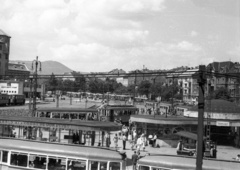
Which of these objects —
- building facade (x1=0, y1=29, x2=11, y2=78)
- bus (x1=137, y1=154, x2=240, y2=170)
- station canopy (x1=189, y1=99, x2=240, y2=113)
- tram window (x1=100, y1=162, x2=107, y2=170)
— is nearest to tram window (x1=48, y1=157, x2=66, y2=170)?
tram window (x1=100, y1=162, x2=107, y2=170)

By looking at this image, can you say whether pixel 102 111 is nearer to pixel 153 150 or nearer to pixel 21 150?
pixel 153 150

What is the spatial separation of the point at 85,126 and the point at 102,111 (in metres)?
27.5

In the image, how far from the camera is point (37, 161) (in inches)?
723

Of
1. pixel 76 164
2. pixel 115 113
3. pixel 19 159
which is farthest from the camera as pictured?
pixel 115 113

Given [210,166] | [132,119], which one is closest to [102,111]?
[132,119]

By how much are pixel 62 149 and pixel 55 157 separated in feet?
1.87

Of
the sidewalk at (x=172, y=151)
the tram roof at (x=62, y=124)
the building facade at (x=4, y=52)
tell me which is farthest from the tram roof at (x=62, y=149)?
the building facade at (x=4, y=52)

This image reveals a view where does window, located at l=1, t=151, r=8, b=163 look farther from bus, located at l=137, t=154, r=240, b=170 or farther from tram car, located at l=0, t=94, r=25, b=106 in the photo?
tram car, located at l=0, t=94, r=25, b=106

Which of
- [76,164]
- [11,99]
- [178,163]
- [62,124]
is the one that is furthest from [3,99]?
[178,163]

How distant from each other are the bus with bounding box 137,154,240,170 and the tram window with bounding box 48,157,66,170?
13.1 feet

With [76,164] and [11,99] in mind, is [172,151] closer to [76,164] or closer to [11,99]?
[76,164]

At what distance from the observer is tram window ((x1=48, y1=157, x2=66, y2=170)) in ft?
57.7

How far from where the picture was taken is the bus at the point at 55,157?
55.7 ft

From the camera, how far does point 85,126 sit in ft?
71.5
